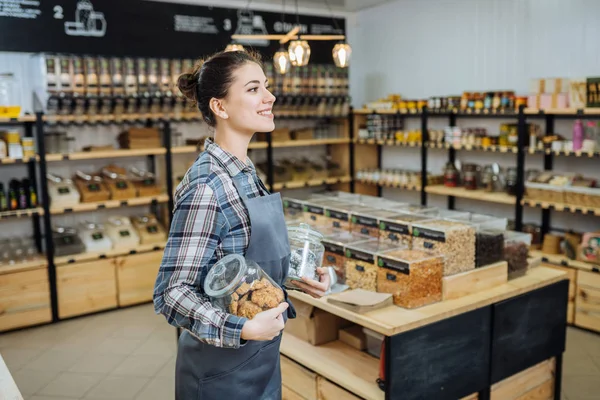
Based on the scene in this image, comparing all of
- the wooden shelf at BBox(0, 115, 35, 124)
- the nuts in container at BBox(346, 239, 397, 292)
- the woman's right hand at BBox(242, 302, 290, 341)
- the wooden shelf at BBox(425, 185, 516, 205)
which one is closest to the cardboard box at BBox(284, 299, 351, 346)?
the nuts in container at BBox(346, 239, 397, 292)

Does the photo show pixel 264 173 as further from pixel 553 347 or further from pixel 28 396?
pixel 553 347

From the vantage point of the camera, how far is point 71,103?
16.3 ft

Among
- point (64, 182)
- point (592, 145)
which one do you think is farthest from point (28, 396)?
point (592, 145)

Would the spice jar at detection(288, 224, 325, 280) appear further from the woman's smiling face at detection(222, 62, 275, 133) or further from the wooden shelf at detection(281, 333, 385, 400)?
the wooden shelf at detection(281, 333, 385, 400)

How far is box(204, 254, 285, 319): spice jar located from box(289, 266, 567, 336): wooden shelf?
104 centimetres

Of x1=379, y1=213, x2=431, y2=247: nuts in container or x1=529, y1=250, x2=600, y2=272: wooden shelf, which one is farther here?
x1=529, y1=250, x2=600, y2=272: wooden shelf

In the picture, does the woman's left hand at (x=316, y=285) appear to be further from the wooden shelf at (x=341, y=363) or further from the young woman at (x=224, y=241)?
the wooden shelf at (x=341, y=363)

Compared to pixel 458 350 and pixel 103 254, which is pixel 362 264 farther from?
pixel 103 254

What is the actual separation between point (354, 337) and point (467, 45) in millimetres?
3920

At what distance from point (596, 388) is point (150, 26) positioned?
194 inches

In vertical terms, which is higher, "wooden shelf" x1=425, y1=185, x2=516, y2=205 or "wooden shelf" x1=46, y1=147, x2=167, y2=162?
"wooden shelf" x1=46, y1=147, x2=167, y2=162

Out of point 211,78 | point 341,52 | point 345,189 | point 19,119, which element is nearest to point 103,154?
point 19,119

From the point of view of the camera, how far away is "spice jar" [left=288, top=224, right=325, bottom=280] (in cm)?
184

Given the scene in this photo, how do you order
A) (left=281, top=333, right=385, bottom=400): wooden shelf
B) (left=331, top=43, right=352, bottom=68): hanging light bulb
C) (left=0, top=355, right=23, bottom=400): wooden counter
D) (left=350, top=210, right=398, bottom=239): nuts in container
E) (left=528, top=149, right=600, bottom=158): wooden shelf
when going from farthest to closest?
(left=528, top=149, right=600, bottom=158): wooden shelf, (left=331, top=43, right=352, bottom=68): hanging light bulb, (left=350, top=210, right=398, bottom=239): nuts in container, (left=281, top=333, right=385, bottom=400): wooden shelf, (left=0, top=355, right=23, bottom=400): wooden counter
